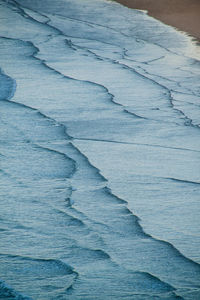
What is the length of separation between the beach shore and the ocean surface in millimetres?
1046

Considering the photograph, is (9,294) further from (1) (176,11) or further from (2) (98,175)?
(1) (176,11)

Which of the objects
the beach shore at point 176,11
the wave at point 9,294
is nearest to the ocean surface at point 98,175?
the wave at point 9,294

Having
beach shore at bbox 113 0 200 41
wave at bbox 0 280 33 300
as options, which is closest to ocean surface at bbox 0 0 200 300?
wave at bbox 0 280 33 300

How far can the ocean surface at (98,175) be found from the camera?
1.07 meters

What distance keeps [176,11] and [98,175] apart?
11.8 ft

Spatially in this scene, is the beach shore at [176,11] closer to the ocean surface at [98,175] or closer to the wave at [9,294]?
the ocean surface at [98,175]

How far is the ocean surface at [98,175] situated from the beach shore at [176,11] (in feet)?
3.43

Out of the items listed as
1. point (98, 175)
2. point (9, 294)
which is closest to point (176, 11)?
point (98, 175)

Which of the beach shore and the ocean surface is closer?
the ocean surface

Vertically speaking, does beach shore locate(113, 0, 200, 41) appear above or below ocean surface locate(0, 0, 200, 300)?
above

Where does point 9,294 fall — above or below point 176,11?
below

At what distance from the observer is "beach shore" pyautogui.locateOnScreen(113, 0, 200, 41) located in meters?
4.36

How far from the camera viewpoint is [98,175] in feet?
5.12

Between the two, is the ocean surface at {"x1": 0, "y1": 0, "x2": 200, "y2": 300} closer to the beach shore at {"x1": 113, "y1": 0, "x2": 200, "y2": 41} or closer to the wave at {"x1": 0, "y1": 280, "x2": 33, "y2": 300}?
the wave at {"x1": 0, "y1": 280, "x2": 33, "y2": 300}
